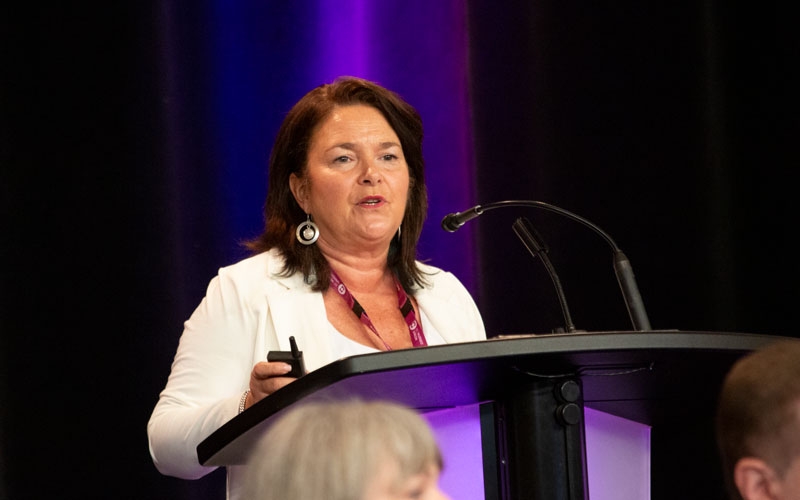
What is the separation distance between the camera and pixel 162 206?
3.62 meters

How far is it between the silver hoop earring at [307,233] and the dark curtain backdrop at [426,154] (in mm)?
921

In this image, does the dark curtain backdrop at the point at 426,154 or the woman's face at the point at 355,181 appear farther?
the dark curtain backdrop at the point at 426,154

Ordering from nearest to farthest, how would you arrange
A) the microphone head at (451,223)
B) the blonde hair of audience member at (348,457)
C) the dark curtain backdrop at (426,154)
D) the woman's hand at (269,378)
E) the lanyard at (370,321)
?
1. the blonde hair of audience member at (348,457)
2. the woman's hand at (269,378)
3. the microphone head at (451,223)
4. the lanyard at (370,321)
5. the dark curtain backdrop at (426,154)

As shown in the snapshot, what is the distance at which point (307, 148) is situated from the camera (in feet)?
9.39

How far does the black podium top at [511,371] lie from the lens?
1447 mm

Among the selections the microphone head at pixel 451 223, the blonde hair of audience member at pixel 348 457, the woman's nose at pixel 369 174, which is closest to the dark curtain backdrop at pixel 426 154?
the woman's nose at pixel 369 174

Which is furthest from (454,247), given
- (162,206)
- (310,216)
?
(310,216)

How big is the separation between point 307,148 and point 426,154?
A: 1.31m

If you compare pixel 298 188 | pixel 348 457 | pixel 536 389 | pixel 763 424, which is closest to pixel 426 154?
pixel 298 188

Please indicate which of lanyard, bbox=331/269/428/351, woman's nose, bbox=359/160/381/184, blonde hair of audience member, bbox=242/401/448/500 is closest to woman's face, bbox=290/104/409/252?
woman's nose, bbox=359/160/381/184

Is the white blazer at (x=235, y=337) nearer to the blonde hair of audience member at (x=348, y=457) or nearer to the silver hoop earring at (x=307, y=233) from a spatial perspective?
the silver hoop earring at (x=307, y=233)

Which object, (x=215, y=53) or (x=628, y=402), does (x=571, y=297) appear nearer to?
(x=215, y=53)

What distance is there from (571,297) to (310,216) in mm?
1388

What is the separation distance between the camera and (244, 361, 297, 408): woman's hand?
181 centimetres
